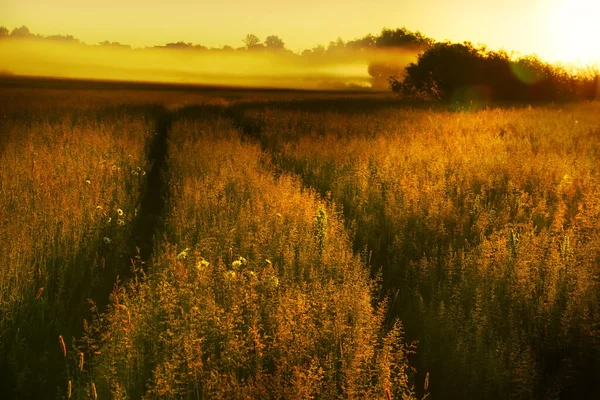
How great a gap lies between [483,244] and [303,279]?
1860mm

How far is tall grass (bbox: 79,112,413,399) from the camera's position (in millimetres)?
3004

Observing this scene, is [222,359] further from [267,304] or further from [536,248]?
[536,248]

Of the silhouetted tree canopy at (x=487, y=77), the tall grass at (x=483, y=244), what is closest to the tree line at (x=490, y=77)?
the silhouetted tree canopy at (x=487, y=77)

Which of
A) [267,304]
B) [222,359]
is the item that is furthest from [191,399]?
[267,304]

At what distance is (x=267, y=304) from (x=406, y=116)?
575 inches

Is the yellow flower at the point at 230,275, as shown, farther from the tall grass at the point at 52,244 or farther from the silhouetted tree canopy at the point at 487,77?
the silhouetted tree canopy at the point at 487,77

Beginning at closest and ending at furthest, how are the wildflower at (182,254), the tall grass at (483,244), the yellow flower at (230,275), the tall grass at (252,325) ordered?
1. the tall grass at (252,325)
2. the tall grass at (483,244)
3. the yellow flower at (230,275)
4. the wildflower at (182,254)

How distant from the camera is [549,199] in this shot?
7023 mm

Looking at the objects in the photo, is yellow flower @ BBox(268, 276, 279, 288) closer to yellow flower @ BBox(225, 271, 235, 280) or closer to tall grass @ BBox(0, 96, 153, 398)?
yellow flower @ BBox(225, 271, 235, 280)

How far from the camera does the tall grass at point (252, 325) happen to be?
3004 millimetres

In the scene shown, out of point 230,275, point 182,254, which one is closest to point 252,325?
point 230,275

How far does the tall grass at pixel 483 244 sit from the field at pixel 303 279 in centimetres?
3

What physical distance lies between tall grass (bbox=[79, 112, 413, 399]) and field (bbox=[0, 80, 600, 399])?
0.07ft

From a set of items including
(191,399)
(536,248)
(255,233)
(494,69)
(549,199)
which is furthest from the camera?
(494,69)
